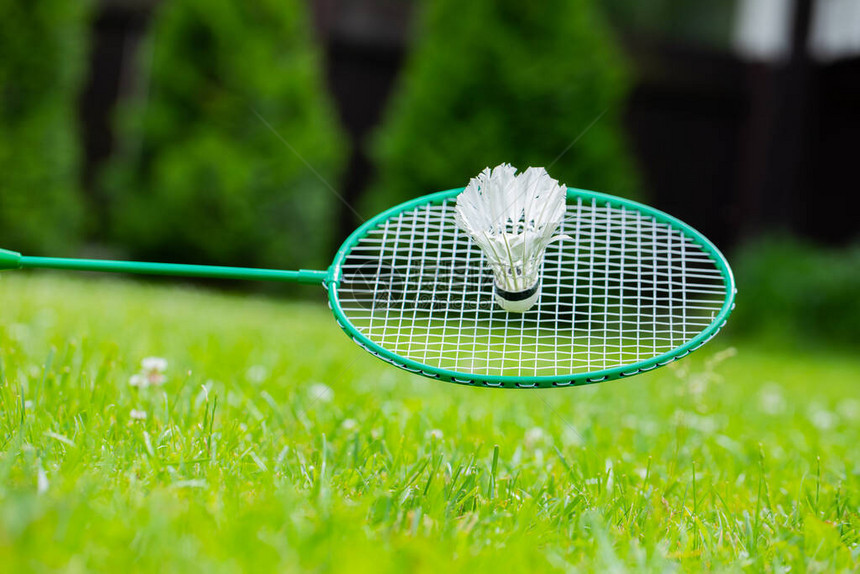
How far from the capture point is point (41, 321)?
2.74m

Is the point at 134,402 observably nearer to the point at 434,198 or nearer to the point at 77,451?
the point at 77,451

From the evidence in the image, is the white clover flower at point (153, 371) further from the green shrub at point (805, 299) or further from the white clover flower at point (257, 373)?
the green shrub at point (805, 299)

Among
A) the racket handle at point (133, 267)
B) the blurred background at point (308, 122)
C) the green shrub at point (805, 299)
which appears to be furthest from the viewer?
the green shrub at point (805, 299)

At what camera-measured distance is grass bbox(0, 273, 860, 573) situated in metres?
1.00

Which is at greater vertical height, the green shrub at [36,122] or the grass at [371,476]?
the green shrub at [36,122]

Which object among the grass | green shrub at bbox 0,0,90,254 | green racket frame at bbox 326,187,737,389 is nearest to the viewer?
the grass

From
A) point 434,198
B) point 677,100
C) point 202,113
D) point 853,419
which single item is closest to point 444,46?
point 202,113

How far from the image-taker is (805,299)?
6.71 metres

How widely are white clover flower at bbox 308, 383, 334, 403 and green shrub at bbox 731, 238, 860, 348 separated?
209 inches

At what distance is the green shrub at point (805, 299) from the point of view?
6656 millimetres

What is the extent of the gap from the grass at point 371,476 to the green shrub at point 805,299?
14.2 feet

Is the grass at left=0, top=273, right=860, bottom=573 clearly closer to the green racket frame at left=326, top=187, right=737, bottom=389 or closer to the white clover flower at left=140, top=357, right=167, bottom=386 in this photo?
the white clover flower at left=140, top=357, right=167, bottom=386

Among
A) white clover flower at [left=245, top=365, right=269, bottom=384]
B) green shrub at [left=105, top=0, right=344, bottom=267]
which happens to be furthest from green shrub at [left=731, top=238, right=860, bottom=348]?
white clover flower at [left=245, top=365, right=269, bottom=384]

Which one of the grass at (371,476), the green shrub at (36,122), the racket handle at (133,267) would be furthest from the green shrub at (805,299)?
the racket handle at (133,267)
